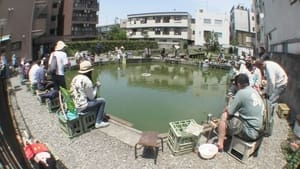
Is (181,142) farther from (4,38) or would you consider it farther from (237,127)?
(4,38)

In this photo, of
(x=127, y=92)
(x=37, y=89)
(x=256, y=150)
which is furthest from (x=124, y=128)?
(x=127, y=92)

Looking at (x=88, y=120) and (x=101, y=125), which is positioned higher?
(x=88, y=120)

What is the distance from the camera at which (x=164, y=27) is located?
41.5 metres

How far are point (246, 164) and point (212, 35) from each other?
110 ft

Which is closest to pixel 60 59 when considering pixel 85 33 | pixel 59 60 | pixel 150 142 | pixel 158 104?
pixel 59 60

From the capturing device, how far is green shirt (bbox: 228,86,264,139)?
3.67 meters

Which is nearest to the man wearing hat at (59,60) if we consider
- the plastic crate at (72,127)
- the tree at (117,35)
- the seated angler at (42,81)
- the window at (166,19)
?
the seated angler at (42,81)

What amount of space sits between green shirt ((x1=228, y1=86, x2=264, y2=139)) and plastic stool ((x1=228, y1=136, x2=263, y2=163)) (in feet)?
0.55

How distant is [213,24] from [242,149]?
38.1m

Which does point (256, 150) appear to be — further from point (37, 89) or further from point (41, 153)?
point (37, 89)

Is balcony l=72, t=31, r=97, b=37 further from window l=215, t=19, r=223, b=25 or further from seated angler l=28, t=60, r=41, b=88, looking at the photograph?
seated angler l=28, t=60, r=41, b=88

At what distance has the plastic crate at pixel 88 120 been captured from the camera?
4742 mm

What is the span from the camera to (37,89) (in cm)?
744

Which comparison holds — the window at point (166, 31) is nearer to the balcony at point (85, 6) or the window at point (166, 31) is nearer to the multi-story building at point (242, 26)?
the multi-story building at point (242, 26)
